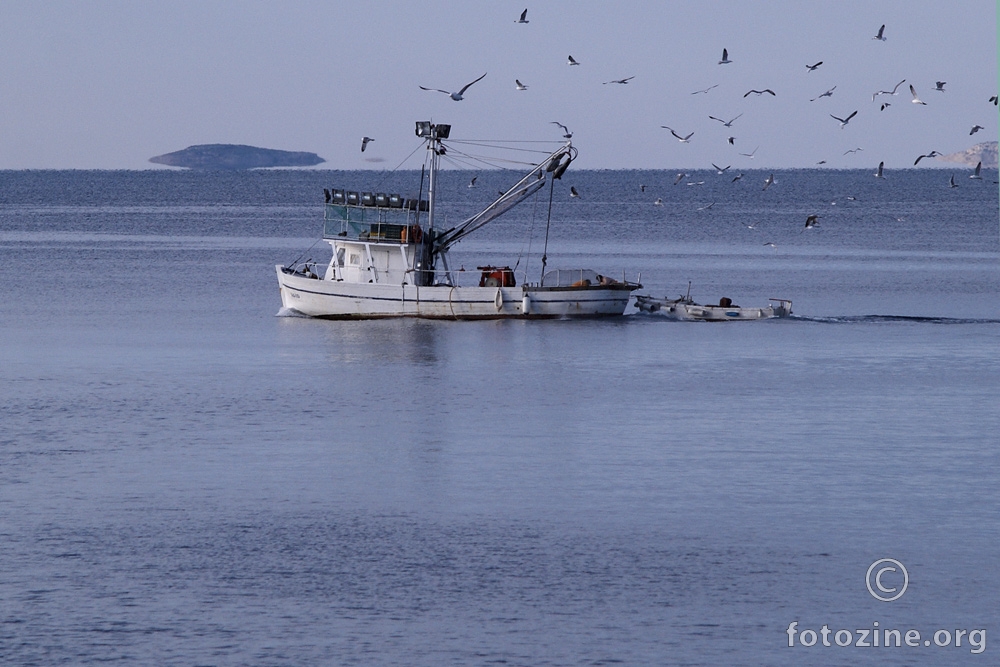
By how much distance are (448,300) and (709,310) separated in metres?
9.88

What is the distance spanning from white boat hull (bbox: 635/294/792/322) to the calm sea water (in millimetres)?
947

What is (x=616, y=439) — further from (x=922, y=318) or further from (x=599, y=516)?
(x=922, y=318)

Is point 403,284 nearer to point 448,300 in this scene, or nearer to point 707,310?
point 448,300

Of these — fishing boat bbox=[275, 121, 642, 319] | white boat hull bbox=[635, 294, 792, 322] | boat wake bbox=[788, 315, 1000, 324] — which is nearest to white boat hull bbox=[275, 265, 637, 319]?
fishing boat bbox=[275, 121, 642, 319]

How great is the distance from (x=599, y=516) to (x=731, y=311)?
30080mm

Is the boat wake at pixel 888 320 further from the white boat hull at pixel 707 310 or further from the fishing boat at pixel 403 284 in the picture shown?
the fishing boat at pixel 403 284

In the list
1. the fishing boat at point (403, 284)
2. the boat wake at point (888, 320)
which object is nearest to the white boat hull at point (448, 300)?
the fishing boat at point (403, 284)

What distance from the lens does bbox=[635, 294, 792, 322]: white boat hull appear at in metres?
55.2

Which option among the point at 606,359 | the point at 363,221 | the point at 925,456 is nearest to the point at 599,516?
the point at 925,456

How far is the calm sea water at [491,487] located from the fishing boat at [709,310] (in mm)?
952

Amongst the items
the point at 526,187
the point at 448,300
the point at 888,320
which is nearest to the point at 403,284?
the point at 448,300

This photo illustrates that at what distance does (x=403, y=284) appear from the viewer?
5278 centimetres

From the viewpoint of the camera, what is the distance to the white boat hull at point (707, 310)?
5516 cm

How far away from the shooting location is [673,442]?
32375 millimetres
